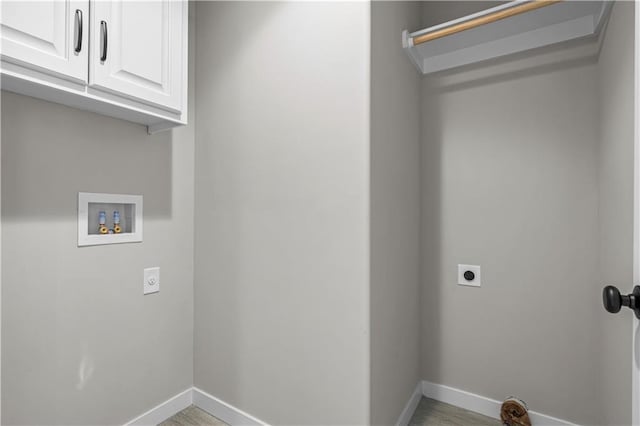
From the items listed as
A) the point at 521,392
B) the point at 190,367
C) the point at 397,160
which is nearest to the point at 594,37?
the point at 397,160

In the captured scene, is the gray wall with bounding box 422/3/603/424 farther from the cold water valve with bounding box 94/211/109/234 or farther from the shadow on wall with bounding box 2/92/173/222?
the cold water valve with bounding box 94/211/109/234

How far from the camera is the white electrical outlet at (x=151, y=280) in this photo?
64.3 inches

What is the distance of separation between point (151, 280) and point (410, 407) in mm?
1513

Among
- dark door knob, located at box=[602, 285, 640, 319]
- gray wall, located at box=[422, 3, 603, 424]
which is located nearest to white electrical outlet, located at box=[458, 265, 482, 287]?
gray wall, located at box=[422, 3, 603, 424]

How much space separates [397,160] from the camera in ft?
5.19

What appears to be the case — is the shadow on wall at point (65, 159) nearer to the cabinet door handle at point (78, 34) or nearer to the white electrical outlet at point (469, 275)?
the cabinet door handle at point (78, 34)

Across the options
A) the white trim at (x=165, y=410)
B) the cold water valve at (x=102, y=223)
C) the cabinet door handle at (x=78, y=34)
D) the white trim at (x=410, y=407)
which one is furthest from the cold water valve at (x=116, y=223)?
the white trim at (x=410, y=407)

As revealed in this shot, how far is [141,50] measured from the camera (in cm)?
131

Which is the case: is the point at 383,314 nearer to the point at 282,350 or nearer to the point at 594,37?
the point at 282,350

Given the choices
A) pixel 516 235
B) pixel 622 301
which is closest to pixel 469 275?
pixel 516 235

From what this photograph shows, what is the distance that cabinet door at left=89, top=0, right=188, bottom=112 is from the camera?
1.18m

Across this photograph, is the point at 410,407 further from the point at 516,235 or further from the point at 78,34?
the point at 78,34

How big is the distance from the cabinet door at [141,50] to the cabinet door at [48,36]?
0.13 feet

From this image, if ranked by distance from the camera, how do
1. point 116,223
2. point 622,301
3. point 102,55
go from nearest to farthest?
point 622,301 → point 102,55 → point 116,223
